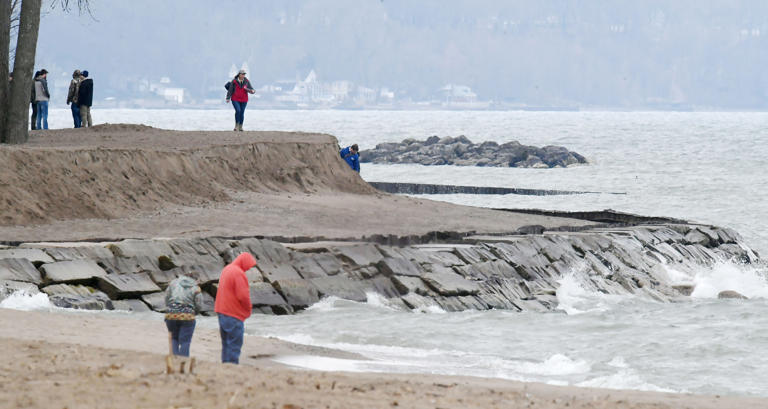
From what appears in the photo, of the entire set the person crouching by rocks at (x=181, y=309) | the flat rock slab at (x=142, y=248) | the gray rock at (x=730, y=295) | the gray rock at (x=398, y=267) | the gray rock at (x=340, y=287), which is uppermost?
the person crouching by rocks at (x=181, y=309)

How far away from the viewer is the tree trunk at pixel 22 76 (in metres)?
25.6

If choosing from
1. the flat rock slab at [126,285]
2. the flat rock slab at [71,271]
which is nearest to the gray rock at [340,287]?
the flat rock slab at [126,285]

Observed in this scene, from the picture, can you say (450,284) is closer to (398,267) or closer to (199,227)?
(398,267)

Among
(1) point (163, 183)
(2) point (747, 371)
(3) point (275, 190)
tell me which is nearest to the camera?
(2) point (747, 371)

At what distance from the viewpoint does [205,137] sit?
29953 millimetres

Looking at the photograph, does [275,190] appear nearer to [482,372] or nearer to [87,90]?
[87,90]

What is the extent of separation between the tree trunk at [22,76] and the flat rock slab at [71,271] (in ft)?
29.1

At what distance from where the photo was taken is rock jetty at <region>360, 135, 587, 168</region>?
77.8 m

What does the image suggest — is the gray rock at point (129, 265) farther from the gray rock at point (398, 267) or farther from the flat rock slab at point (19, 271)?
the gray rock at point (398, 267)

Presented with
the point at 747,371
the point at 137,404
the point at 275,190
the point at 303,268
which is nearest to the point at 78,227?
the point at 303,268

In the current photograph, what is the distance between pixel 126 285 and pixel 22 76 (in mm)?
9844

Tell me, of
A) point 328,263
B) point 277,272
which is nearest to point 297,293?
point 277,272

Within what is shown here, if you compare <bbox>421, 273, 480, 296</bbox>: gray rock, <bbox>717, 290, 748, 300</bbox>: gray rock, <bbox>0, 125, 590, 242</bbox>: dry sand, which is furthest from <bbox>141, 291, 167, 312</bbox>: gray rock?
<bbox>717, 290, 748, 300</bbox>: gray rock

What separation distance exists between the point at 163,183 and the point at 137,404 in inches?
649
